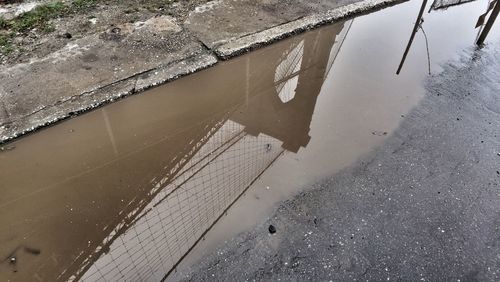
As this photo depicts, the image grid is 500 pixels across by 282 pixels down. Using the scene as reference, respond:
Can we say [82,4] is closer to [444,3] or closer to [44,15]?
[44,15]

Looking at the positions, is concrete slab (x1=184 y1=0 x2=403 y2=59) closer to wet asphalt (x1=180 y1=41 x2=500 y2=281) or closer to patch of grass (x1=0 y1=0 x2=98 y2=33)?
patch of grass (x1=0 y1=0 x2=98 y2=33)

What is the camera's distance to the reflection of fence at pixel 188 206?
9.07ft

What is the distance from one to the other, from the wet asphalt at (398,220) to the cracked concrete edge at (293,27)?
195 centimetres

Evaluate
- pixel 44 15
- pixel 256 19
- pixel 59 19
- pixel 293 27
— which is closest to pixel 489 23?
pixel 293 27

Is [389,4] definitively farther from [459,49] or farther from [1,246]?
[1,246]

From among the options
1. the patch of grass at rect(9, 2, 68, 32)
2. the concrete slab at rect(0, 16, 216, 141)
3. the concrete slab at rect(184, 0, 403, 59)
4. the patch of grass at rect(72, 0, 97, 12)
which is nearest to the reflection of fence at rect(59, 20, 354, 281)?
the concrete slab at rect(184, 0, 403, 59)

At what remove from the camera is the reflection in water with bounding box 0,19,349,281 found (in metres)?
2.80

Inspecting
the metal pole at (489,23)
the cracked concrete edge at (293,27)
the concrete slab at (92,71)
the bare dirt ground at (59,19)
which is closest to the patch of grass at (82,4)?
the bare dirt ground at (59,19)

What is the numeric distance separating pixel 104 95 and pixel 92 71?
0.46 m

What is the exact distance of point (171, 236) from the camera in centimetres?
296

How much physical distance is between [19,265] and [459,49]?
5.65 m

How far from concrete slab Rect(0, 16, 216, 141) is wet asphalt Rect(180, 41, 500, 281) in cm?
216

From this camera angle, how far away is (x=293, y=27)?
16.3ft

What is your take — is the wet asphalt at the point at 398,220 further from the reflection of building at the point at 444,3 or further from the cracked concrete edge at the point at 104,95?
the reflection of building at the point at 444,3
